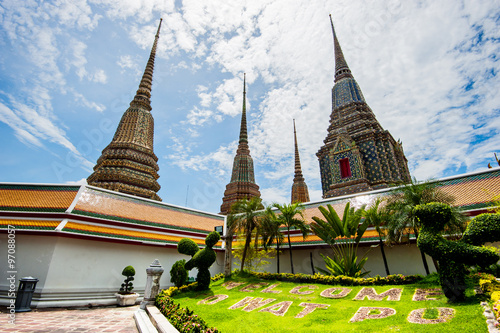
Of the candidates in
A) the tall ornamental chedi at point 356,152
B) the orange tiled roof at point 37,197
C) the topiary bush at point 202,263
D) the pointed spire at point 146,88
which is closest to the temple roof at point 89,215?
the orange tiled roof at point 37,197

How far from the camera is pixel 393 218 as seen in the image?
11766 mm

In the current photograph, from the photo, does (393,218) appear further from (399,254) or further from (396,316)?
(396,316)

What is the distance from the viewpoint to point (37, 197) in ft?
47.5

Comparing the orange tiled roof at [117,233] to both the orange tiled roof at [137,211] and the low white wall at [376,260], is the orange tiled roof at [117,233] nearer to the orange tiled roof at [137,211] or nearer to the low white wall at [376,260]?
the orange tiled roof at [137,211]

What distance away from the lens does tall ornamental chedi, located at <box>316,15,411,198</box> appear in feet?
91.5

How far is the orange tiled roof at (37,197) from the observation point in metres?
13.5

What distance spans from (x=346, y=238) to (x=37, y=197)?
17.4 metres

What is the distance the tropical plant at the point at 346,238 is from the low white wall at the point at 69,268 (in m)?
10.8

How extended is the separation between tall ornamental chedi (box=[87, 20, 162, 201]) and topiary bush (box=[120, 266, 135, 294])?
11.7 metres

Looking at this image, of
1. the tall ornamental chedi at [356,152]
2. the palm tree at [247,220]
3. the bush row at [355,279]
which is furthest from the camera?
the tall ornamental chedi at [356,152]

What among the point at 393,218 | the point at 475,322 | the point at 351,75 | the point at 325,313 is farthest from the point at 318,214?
the point at 351,75

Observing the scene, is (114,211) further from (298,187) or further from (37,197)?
(298,187)

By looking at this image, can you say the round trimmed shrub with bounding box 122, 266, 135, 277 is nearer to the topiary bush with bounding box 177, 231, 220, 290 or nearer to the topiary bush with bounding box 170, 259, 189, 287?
the topiary bush with bounding box 170, 259, 189, 287

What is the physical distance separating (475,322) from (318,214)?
13.4m
